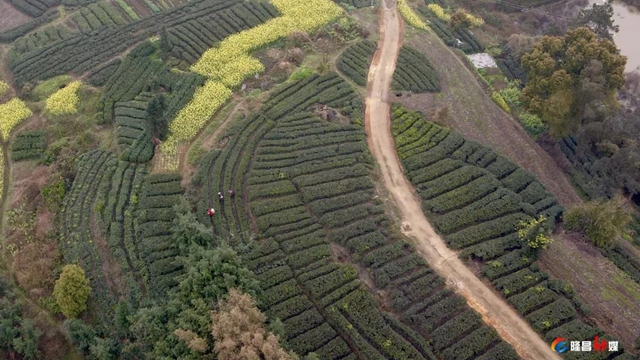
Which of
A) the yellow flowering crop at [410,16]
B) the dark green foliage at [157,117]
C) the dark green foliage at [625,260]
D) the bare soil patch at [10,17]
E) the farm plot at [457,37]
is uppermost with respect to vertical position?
A: the bare soil patch at [10,17]

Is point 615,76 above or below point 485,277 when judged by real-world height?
above

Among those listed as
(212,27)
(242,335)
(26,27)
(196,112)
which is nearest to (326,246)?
(242,335)

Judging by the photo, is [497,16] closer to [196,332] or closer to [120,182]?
[120,182]

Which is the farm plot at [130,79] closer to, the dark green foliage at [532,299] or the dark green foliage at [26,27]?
the dark green foliage at [26,27]

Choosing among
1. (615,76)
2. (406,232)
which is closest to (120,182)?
(406,232)

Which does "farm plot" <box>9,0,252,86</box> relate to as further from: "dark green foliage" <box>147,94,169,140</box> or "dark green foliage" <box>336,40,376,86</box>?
"dark green foliage" <box>336,40,376,86</box>

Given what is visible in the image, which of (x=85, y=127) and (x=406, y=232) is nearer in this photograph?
(x=406, y=232)

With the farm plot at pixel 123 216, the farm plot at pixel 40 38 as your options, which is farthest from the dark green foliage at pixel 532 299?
the farm plot at pixel 40 38
